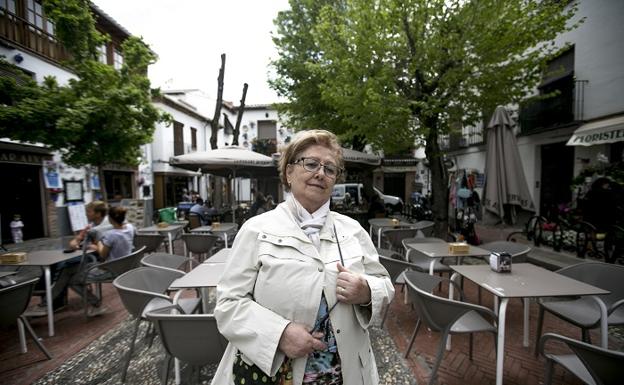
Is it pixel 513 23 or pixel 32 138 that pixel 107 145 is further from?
pixel 513 23

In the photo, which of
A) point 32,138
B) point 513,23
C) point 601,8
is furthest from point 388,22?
point 32,138

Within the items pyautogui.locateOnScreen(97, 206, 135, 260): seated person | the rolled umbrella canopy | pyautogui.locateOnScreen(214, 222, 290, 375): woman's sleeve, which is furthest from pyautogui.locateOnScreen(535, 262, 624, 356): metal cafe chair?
pyautogui.locateOnScreen(97, 206, 135, 260): seated person

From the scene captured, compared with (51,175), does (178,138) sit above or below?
above

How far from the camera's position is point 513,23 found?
19.1ft

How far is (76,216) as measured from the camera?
11258mm

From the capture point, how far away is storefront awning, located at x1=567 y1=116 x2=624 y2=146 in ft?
21.7

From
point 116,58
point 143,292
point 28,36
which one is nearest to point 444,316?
point 143,292

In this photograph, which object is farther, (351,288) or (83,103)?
(83,103)

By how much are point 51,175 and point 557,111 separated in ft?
58.2

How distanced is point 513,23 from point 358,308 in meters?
7.15

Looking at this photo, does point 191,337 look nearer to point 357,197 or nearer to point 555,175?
point 555,175

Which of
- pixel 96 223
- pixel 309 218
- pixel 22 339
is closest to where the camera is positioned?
pixel 309 218

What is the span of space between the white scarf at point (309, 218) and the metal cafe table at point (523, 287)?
1.81m

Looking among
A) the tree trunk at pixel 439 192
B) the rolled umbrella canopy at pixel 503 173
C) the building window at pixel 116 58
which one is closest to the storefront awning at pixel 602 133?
the rolled umbrella canopy at pixel 503 173
